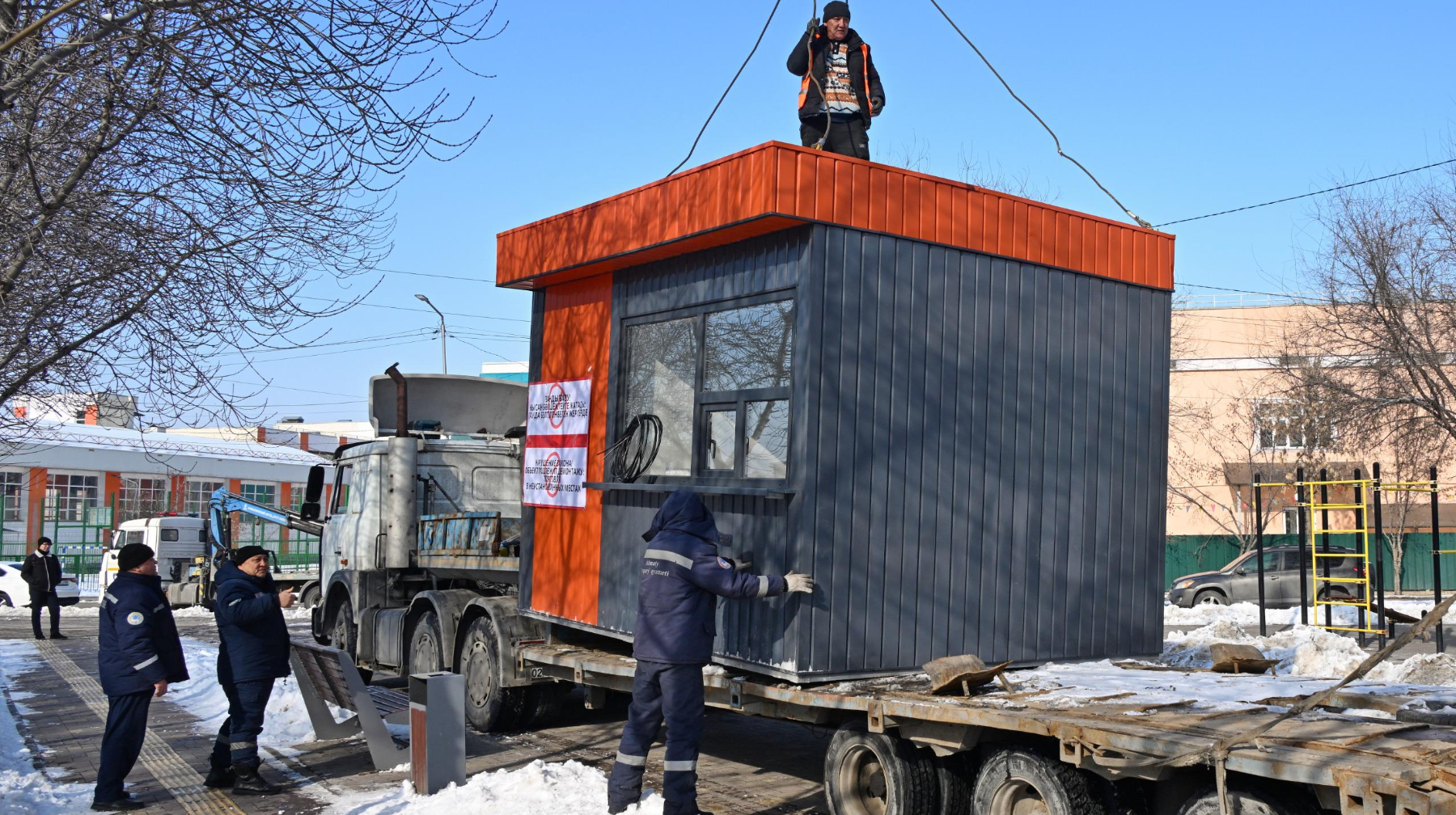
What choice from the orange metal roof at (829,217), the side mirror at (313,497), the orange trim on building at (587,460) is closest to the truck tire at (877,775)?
the orange trim on building at (587,460)

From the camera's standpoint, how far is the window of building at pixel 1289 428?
25.2 metres

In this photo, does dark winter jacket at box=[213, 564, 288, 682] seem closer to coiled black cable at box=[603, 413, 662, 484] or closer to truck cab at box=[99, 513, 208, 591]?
coiled black cable at box=[603, 413, 662, 484]

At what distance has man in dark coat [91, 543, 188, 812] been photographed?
7672 millimetres

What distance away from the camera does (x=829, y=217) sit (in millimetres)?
7223

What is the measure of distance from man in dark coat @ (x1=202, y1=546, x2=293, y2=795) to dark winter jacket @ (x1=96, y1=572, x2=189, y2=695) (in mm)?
406

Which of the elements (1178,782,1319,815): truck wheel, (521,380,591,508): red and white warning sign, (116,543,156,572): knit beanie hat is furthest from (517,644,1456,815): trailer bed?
(116,543,156,572): knit beanie hat

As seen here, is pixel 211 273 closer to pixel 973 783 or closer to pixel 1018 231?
pixel 1018 231

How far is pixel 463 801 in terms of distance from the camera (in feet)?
24.3

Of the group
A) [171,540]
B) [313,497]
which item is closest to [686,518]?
[313,497]

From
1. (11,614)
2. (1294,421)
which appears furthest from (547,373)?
(11,614)

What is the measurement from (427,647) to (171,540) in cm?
2345

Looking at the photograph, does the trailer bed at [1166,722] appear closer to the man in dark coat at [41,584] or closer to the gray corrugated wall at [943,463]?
the gray corrugated wall at [943,463]

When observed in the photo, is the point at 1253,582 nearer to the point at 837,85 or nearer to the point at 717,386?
the point at 837,85

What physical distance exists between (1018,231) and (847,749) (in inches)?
141
